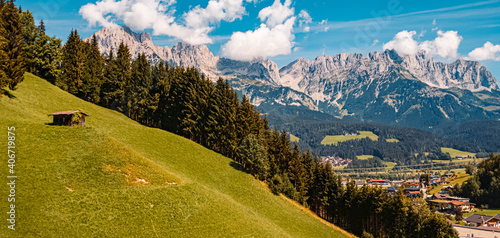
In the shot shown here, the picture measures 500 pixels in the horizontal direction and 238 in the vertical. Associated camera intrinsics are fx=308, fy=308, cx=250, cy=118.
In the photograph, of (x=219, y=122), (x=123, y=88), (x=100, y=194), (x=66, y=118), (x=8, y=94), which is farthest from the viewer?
(x=123, y=88)

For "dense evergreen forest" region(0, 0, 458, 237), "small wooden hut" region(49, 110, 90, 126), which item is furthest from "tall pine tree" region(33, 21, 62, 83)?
"small wooden hut" region(49, 110, 90, 126)

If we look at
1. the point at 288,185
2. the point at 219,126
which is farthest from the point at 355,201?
the point at 219,126

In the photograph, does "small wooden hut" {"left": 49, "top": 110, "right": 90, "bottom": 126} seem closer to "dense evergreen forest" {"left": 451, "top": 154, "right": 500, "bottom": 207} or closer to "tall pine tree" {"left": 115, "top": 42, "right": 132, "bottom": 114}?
"tall pine tree" {"left": 115, "top": 42, "right": 132, "bottom": 114}

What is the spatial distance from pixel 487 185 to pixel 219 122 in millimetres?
186168

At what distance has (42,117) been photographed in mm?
60125

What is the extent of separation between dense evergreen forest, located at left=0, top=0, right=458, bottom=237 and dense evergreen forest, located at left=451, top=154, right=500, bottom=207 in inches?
5307

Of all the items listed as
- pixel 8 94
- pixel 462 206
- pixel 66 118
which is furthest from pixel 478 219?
pixel 8 94

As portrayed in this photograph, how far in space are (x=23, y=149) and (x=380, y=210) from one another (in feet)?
268

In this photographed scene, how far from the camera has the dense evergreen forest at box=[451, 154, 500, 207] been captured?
17962 cm

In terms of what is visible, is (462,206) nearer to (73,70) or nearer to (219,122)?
(219,122)

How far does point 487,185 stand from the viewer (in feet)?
A: 613

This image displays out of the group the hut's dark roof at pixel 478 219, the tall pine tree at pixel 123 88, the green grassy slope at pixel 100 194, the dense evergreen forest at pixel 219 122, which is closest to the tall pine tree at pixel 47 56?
the dense evergreen forest at pixel 219 122

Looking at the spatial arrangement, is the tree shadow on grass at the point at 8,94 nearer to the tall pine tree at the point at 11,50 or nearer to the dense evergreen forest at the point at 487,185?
the tall pine tree at the point at 11,50

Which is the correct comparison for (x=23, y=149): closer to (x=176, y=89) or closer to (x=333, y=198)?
(x=176, y=89)
